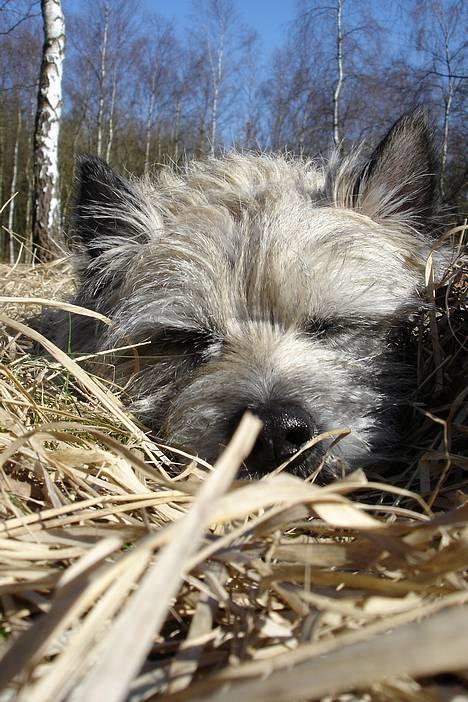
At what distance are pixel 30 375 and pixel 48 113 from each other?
10354 millimetres

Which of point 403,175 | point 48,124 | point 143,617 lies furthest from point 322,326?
point 48,124

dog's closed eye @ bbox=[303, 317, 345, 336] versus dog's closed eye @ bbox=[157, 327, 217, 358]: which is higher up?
dog's closed eye @ bbox=[303, 317, 345, 336]

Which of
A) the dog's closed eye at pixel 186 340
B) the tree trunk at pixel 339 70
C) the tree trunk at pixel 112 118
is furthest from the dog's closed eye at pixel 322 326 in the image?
the tree trunk at pixel 112 118

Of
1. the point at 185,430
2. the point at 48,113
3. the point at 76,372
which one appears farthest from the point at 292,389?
the point at 48,113

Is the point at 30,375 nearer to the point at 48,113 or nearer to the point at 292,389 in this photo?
the point at 292,389

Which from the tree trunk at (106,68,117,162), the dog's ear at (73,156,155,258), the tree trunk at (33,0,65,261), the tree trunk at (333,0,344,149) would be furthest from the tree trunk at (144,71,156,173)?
the dog's ear at (73,156,155,258)

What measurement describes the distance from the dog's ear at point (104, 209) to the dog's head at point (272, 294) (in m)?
0.01

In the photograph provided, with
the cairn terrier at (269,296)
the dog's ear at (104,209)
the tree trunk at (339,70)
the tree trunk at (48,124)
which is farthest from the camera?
the tree trunk at (339,70)

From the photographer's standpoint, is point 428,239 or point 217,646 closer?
point 217,646

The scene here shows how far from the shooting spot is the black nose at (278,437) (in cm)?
182

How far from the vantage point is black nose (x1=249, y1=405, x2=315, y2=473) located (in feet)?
5.98

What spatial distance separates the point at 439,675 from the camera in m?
0.79

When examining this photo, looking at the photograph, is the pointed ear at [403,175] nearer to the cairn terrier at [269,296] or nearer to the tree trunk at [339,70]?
the cairn terrier at [269,296]

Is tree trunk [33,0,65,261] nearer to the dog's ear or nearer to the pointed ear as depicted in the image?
the dog's ear
